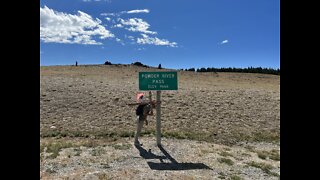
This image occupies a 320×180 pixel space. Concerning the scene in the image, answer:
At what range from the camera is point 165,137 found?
13898 mm

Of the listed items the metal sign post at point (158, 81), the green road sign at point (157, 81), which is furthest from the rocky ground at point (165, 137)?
the green road sign at point (157, 81)

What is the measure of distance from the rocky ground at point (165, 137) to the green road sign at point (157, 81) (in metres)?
2.05

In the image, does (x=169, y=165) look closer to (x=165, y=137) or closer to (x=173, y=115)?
(x=165, y=137)

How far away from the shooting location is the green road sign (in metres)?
12.1

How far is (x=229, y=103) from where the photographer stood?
71.9ft

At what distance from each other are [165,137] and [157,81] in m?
2.80

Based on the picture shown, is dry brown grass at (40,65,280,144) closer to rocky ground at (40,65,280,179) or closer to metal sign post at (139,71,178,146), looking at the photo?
rocky ground at (40,65,280,179)

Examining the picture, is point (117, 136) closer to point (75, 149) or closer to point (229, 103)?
point (75, 149)

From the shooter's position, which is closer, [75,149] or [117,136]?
[75,149]

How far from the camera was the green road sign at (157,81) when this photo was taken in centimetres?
1212

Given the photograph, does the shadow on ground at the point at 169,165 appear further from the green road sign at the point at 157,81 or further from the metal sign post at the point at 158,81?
the green road sign at the point at 157,81

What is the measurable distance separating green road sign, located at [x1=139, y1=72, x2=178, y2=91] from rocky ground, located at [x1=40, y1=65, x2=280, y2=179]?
2051 mm
